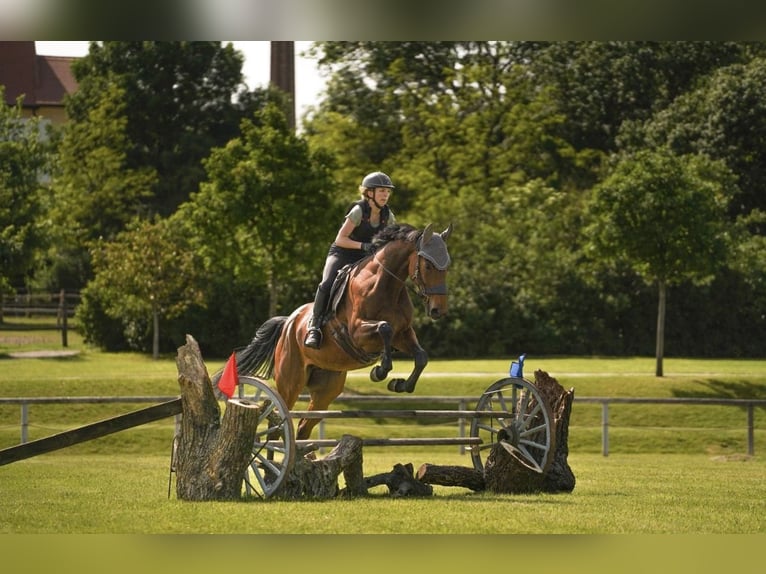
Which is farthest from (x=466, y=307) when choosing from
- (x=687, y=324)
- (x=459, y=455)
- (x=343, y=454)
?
(x=343, y=454)

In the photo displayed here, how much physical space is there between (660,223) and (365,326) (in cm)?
1332

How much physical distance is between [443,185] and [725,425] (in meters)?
16.4

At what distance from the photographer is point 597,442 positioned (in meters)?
18.1

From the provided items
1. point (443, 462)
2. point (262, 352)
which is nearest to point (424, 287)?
point (262, 352)

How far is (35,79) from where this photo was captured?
39438 mm

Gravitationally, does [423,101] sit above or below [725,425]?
above

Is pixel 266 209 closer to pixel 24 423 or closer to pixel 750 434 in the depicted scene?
pixel 24 423

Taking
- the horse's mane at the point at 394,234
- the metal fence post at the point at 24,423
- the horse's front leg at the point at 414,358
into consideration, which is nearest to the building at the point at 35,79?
the metal fence post at the point at 24,423

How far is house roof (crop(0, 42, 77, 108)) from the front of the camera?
37875mm

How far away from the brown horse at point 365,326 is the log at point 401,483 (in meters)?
0.72

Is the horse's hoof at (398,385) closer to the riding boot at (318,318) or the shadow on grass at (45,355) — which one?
the riding boot at (318,318)

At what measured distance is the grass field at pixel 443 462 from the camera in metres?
8.35

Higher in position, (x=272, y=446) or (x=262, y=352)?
(x=262, y=352)
